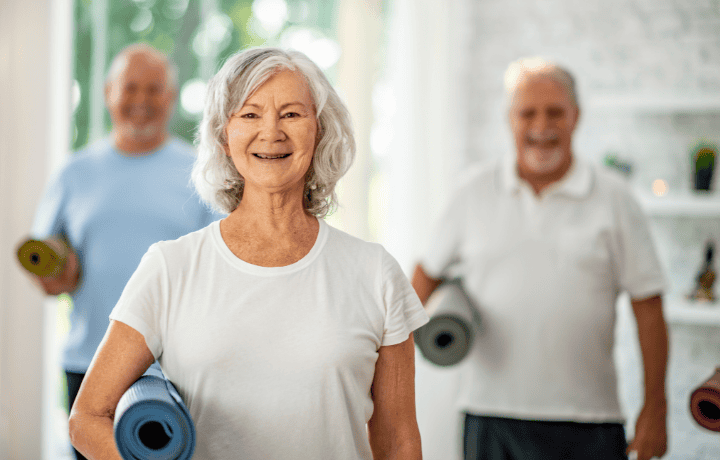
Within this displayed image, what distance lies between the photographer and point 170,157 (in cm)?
170

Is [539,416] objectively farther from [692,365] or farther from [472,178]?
[692,365]

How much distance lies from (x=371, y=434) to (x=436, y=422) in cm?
205

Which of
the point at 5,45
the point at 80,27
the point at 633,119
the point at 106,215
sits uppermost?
the point at 80,27

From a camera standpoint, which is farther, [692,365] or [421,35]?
[421,35]

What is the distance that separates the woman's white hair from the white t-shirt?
0.31 ft

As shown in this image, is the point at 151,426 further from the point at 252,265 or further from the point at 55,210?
the point at 55,210

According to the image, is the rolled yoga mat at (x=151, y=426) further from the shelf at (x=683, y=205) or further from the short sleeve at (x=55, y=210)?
the shelf at (x=683, y=205)

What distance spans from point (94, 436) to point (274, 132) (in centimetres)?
47

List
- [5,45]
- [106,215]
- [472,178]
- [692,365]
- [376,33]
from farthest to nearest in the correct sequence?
[376,33]
[692,365]
[5,45]
[472,178]
[106,215]

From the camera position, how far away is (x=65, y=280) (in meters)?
1.51

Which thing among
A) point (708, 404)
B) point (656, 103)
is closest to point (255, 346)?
point (708, 404)

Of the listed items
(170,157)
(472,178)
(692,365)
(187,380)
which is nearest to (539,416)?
(472,178)

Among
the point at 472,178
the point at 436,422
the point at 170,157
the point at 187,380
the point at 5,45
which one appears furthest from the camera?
the point at 436,422

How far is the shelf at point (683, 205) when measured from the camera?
8.23 ft
